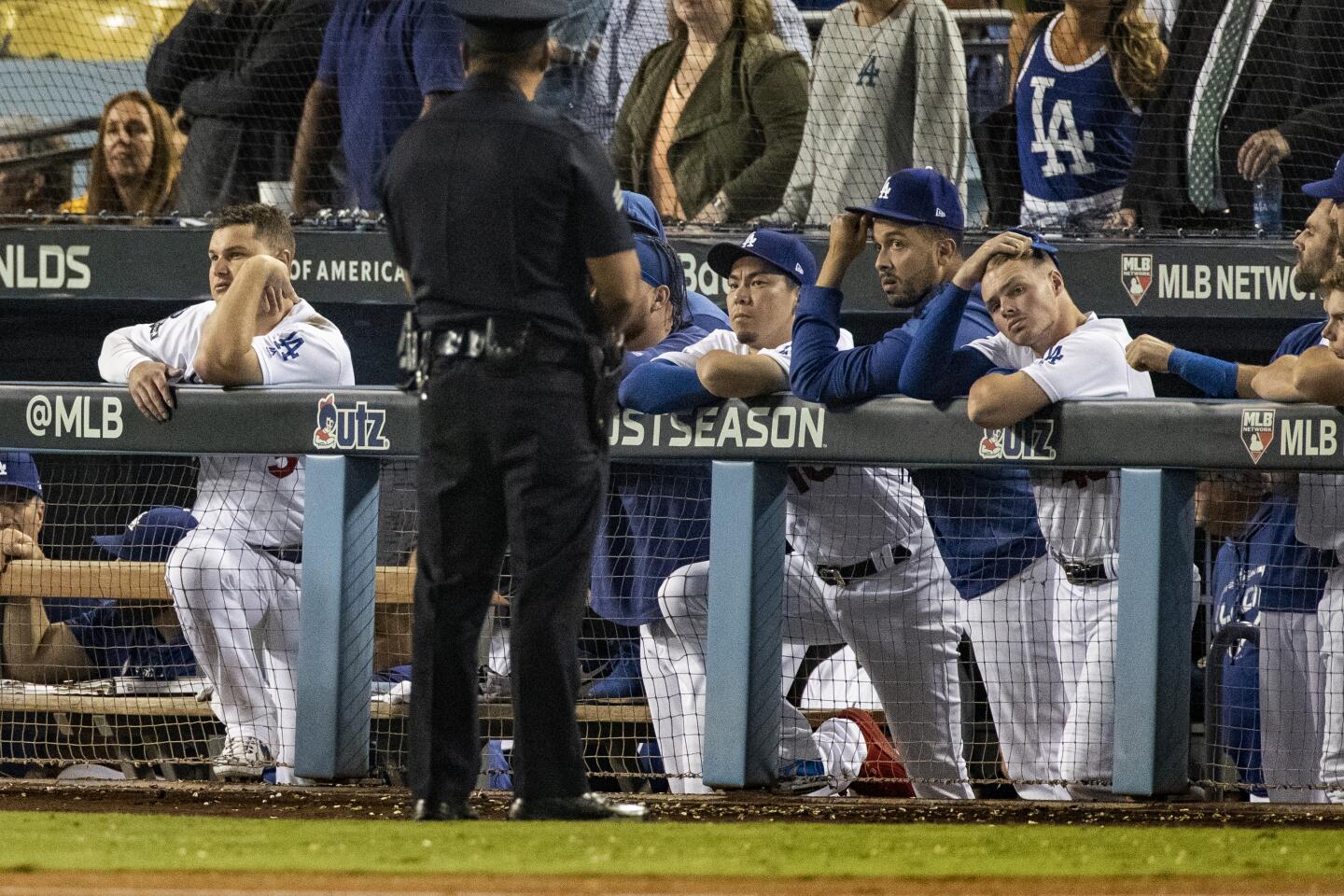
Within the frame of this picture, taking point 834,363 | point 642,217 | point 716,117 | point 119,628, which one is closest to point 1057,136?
point 716,117

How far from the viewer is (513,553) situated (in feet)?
11.8

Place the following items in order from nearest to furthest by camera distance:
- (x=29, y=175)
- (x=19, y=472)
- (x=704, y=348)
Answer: (x=704, y=348) < (x=19, y=472) < (x=29, y=175)

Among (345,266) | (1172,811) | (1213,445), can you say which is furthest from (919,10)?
(1172,811)

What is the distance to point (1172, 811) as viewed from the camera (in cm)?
417

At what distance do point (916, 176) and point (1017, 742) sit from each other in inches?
58.1

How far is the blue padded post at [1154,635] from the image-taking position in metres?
4.28

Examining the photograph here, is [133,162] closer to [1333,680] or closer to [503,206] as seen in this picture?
[503,206]

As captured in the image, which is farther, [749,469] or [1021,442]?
[749,469]

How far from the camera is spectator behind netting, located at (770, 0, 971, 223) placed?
6.51 meters

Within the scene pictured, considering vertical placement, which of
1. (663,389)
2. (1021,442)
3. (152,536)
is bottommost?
(152,536)

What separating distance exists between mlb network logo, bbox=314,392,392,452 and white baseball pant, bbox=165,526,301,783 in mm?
434

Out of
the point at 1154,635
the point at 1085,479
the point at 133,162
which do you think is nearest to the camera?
the point at 1154,635

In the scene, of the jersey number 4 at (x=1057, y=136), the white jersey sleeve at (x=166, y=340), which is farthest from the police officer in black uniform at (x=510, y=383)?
the jersey number 4 at (x=1057, y=136)

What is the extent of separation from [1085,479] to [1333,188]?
3.91 ft
